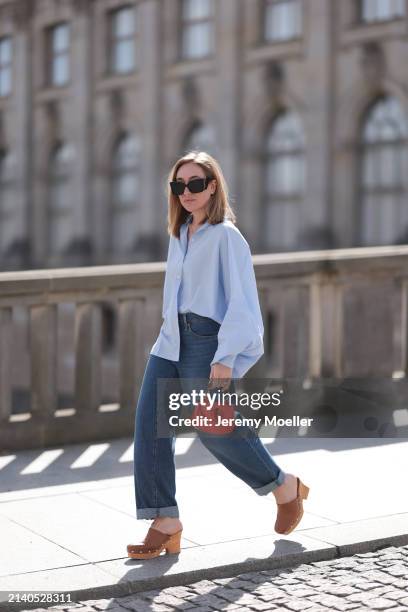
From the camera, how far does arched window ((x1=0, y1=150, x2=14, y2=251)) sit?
1355 inches

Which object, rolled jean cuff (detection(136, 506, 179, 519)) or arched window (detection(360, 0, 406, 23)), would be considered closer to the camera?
rolled jean cuff (detection(136, 506, 179, 519))

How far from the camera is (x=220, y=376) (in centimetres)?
506

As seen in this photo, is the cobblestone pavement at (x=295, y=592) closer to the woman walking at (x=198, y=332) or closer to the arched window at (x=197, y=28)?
the woman walking at (x=198, y=332)

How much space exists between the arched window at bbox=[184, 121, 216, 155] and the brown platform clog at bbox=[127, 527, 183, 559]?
21695mm

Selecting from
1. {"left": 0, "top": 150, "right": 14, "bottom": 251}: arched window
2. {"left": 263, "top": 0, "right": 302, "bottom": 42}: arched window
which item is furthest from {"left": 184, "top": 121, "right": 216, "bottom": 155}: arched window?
{"left": 0, "top": 150, "right": 14, "bottom": 251}: arched window

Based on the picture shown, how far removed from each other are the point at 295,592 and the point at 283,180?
20906 millimetres

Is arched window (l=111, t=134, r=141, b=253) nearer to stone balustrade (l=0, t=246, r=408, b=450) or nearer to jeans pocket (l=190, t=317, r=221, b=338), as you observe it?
stone balustrade (l=0, t=246, r=408, b=450)

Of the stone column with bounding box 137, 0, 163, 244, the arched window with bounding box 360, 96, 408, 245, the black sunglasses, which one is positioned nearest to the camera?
the black sunglasses

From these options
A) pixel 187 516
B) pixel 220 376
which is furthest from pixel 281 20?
pixel 220 376

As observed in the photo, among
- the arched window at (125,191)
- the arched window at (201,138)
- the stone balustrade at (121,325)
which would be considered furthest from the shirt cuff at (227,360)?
the arched window at (125,191)

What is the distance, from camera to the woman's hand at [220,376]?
16.6ft

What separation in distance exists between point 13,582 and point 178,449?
2993 mm

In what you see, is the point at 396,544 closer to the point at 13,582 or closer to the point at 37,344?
the point at 13,582

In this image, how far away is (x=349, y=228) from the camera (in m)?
23.9
